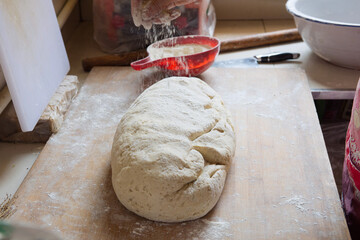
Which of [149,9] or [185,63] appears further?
[185,63]

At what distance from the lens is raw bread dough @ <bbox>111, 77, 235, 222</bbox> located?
3.20 feet

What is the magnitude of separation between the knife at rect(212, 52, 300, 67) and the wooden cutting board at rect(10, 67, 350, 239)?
0.61 ft

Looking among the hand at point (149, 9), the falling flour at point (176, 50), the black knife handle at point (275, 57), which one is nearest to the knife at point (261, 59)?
the black knife handle at point (275, 57)

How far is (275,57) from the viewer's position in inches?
69.6

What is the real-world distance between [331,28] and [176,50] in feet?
2.04

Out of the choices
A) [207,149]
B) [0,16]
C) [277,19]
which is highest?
[0,16]

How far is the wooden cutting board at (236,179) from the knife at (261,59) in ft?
0.61

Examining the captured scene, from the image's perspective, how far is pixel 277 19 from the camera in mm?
2225

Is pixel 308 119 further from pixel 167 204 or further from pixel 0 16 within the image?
pixel 0 16

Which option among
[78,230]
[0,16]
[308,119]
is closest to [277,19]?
[308,119]

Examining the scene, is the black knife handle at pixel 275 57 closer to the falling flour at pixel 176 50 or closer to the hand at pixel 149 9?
the falling flour at pixel 176 50

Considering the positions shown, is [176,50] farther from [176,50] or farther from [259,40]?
[259,40]

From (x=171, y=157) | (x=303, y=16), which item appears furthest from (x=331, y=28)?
(x=171, y=157)

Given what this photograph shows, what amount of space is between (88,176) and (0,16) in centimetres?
53
